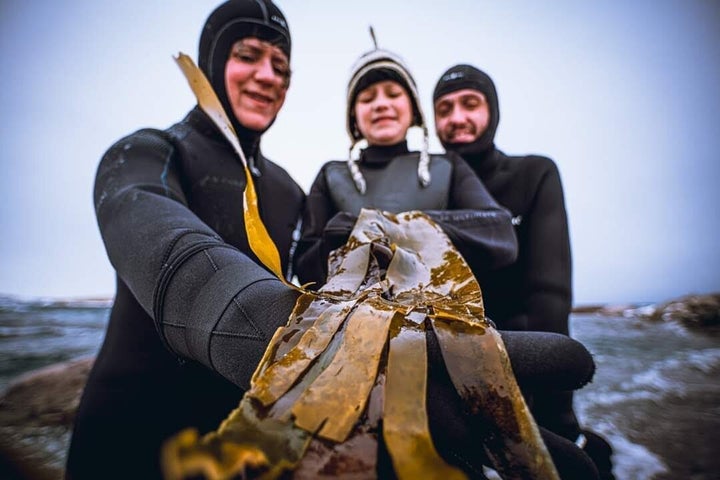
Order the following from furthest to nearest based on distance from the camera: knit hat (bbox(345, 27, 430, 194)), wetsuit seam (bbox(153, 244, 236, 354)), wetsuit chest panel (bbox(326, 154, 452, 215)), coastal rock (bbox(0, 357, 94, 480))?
coastal rock (bbox(0, 357, 94, 480)) < knit hat (bbox(345, 27, 430, 194)) < wetsuit chest panel (bbox(326, 154, 452, 215)) < wetsuit seam (bbox(153, 244, 236, 354))

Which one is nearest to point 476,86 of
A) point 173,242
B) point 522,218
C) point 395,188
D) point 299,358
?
point 522,218

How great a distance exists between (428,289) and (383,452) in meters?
0.61

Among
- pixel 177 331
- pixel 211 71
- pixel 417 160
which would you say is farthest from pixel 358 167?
pixel 177 331

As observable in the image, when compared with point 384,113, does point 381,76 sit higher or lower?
higher

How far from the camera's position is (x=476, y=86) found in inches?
122

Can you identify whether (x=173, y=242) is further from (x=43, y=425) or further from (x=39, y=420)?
(x=39, y=420)

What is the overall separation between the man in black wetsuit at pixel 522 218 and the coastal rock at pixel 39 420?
3.69 meters

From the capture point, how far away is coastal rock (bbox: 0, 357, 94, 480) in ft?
9.57

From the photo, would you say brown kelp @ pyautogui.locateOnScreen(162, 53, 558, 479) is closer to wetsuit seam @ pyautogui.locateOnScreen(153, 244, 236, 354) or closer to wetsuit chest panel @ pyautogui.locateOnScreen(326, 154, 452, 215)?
wetsuit seam @ pyautogui.locateOnScreen(153, 244, 236, 354)

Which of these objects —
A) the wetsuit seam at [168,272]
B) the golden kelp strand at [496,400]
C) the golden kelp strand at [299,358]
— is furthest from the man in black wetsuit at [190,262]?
the golden kelp strand at [496,400]

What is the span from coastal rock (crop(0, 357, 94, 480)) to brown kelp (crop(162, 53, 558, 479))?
10.2 feet

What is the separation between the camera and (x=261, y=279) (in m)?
1.00

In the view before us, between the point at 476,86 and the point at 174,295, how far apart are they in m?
3.00

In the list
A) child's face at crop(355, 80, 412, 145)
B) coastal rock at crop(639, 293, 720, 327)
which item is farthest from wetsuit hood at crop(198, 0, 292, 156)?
coastal rock at crop(639, 293, 720, 327)
